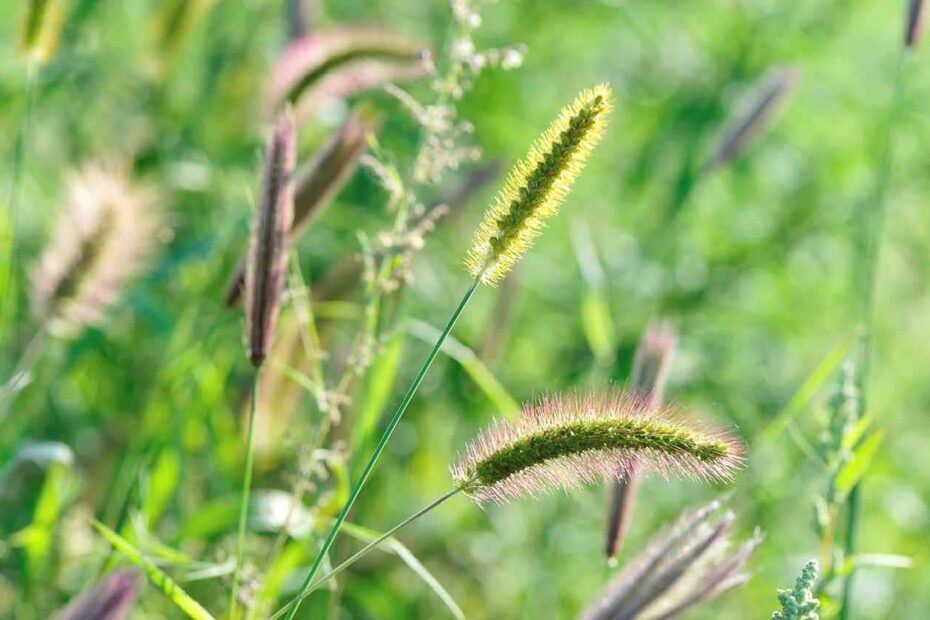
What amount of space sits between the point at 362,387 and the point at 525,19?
2.04m

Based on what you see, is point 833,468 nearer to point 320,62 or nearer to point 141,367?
point 320,62

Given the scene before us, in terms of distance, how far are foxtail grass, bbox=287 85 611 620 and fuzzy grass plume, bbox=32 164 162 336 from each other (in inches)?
46.3

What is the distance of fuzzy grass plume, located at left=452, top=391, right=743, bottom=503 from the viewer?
4.61 ft

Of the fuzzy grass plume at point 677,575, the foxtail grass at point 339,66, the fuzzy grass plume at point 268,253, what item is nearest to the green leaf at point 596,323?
the foxtail grass at point 339,66

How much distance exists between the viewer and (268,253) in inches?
69.8

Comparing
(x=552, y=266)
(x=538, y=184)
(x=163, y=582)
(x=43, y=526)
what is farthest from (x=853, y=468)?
(x=552, y=266)

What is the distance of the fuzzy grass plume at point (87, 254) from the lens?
247 centimetres

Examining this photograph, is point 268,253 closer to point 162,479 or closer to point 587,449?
point 587,449

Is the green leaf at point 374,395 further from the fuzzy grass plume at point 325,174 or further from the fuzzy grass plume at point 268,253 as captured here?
the fuzzy grass plume at point 268,253

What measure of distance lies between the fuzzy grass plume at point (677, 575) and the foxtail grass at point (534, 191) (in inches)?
19.2

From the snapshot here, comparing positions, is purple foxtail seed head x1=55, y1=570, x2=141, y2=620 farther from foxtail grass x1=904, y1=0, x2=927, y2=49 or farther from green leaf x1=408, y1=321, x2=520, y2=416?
foxtail grass x1=904, y1=0, x2=927, y2=49

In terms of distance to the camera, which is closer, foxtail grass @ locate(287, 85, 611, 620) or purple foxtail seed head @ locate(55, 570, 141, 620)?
foxtail grass @ locate(287, 85, 611, 620)

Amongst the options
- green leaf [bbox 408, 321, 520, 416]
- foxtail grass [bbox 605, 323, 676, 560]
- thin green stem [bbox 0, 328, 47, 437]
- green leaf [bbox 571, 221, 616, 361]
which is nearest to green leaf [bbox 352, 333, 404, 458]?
green leaf [bbox 408, 321, 520, 416]

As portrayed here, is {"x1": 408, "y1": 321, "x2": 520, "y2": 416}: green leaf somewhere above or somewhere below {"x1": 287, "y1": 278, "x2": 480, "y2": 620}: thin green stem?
above
